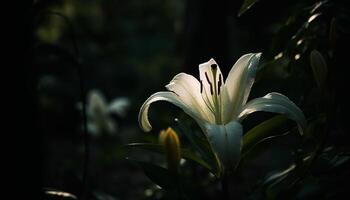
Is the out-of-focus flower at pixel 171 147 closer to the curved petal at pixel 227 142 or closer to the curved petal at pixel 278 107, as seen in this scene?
the curved petal at pixel 227 142

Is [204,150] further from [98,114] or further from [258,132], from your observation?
[98,114]

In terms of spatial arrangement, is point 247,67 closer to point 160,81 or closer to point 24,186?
point 24,186

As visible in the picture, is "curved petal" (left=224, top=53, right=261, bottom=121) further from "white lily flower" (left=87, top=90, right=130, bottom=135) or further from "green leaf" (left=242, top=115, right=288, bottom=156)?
"white lily flower" (left=87, top=90, right=130, bottom=135)

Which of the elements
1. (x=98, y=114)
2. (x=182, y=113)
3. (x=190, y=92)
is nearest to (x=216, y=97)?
(x=190, y=92)

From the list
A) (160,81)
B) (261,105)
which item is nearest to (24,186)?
(261,105)

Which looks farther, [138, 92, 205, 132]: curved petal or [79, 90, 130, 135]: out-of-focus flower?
[79, 90, 130, 135]: out-of-focus flower

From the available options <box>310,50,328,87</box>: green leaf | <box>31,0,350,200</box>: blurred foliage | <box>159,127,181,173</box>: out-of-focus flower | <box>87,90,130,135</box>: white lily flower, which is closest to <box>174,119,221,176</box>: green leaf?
<box>31,0,350,200</box>: blurred foliage
